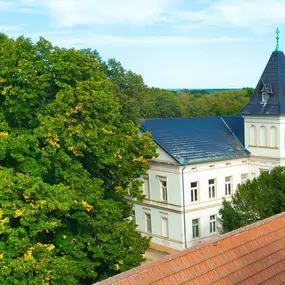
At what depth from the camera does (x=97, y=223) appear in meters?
22.5

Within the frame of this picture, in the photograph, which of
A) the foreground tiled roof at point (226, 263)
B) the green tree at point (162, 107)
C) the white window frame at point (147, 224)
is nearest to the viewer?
the foreground tiled roof at point (226, 263)

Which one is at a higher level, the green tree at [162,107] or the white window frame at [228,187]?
the green tree at [162,107]

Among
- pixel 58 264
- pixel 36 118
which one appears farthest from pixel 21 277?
pixel 36 118

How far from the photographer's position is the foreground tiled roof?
40.5 feet

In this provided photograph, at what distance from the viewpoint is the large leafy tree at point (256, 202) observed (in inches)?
1006

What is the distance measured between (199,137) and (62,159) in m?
15.8

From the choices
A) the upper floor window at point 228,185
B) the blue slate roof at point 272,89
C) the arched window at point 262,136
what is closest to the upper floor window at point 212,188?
the upper floor window at point 228,185

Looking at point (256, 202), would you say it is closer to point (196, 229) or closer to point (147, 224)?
point (196, 229)

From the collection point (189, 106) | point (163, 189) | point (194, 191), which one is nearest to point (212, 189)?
point (194, 191)

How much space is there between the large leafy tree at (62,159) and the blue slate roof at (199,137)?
8.79 meters

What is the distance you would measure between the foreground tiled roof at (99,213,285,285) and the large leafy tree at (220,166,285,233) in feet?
32.8

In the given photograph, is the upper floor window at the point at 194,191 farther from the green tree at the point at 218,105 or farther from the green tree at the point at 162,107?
the green tree at the point at 218,105

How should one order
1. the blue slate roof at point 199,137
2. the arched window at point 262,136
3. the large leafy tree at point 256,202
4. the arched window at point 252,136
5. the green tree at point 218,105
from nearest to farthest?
the large leafy tree at point 256,202 < the blue slate roof at point 199,137 < the arched window at point 262,136 < the arched window at point 252,136 < the green tree at point 218,105

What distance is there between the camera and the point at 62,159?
2236cm
